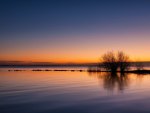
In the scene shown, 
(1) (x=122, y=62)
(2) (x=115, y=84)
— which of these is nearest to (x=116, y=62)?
(1) (x=122, y=62)

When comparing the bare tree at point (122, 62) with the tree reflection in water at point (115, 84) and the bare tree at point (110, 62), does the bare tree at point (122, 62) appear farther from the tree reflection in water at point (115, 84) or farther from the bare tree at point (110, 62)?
the tree reflection in water at point (115, 84)

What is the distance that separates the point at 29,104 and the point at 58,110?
3.00 meters

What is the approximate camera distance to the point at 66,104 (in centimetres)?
1872

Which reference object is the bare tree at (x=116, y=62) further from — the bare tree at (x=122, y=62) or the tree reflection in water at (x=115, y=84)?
the tree reflection in water at (x=115, y=84)

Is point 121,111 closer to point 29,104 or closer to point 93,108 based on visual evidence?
point 93,108

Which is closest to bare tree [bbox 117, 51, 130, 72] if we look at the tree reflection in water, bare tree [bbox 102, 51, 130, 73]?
bare tree [bbox 102, 51, 130, 73]

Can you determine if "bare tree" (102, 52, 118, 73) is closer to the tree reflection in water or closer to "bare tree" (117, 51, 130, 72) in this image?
"bare tree" (117, 51, 130, 72)

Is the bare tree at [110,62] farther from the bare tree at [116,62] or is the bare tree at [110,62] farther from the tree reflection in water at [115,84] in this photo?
the tree reflection in water at [115,84]

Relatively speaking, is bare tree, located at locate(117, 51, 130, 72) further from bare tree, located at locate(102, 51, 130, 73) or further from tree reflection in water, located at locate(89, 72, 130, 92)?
tree reflection in water, located at locate(89, 72, 130, 92)

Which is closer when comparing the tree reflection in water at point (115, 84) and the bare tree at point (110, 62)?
the tree reflection in water at point (115, 84)

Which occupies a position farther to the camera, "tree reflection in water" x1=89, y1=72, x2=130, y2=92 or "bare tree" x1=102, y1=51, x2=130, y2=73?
"bare tree" x1=102, y1=51, x2=130, y2=73

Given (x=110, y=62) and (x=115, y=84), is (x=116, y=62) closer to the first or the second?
(x=110, y=62)

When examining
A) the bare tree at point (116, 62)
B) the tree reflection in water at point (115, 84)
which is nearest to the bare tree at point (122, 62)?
the bare tree at point (116, 62)

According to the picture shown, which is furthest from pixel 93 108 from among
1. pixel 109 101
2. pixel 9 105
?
pixel 9 105
